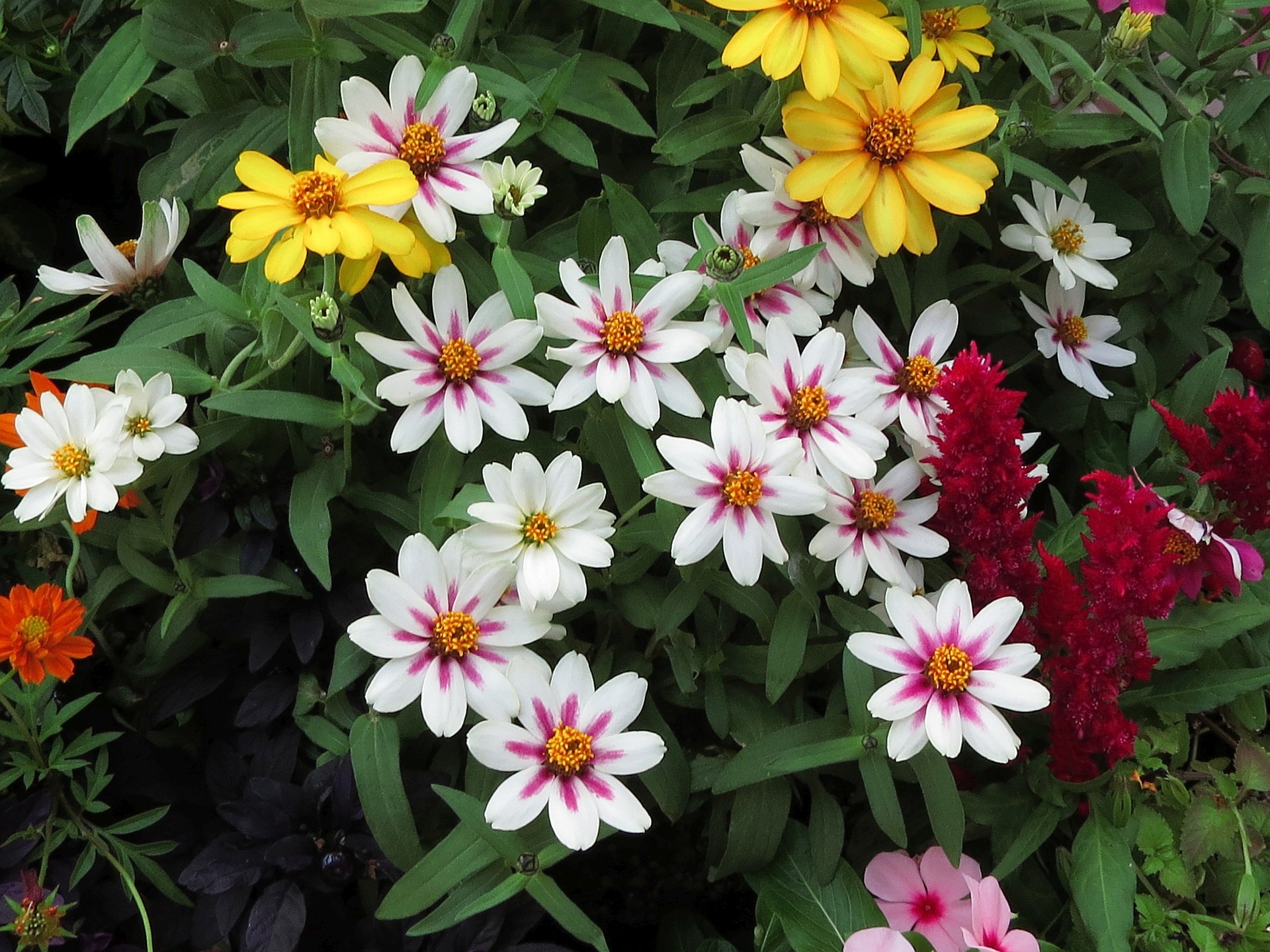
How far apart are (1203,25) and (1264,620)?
0.57 metres

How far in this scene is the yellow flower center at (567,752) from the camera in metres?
0.79

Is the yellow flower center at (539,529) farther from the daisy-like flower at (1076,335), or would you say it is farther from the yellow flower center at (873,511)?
the daisy-like flower at (1076,335)

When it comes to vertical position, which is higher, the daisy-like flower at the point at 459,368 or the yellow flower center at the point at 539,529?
the daisy-like flower at the point at 459,368

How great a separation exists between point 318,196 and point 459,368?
0.51 feet

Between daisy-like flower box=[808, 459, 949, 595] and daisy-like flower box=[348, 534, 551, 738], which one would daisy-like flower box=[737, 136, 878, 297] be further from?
daisy-like flower box=[348, 534, 551, 738]

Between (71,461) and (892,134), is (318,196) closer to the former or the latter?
(71,461)

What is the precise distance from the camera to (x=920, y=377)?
920 mm

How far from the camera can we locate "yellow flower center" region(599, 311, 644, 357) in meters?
0.80

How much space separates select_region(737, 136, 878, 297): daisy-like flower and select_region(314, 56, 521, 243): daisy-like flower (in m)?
0.22

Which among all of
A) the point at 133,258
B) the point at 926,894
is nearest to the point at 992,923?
the point at 926,894

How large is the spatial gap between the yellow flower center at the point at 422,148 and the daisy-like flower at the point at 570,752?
1.22ft

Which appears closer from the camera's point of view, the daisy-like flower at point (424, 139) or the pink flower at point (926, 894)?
the daisy-like flower at point (424, 139)

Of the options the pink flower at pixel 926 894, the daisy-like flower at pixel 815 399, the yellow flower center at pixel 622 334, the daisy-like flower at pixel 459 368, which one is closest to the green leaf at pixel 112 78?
the daisy-like flower at pixel 459 368

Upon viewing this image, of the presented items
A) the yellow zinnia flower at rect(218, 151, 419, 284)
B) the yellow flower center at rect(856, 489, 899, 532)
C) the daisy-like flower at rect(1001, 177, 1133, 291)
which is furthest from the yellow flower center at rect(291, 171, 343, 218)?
the daisy-like flower at rect(1001, 177, 1133, 291)
